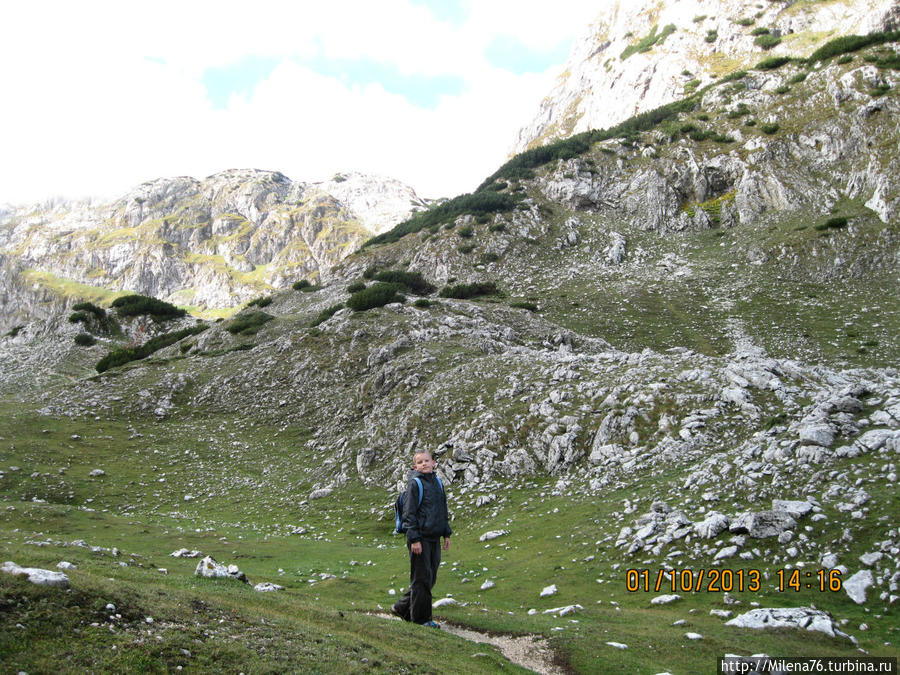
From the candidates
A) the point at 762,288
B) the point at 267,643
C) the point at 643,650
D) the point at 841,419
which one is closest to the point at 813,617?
the point at 643,650

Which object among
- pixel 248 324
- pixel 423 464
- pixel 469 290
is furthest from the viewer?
pixel 469 290

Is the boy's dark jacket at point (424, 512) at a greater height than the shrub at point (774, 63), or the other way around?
the shrub at point (774, 63)

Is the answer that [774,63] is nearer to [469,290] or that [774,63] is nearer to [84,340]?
[469,290]

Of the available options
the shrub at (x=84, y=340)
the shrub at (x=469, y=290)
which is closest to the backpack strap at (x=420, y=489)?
the shrub at (x=469, y=290)

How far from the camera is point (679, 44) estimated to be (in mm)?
145500

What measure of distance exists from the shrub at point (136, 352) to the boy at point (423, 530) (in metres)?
60.6

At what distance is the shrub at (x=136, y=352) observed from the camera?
5755 centimetres

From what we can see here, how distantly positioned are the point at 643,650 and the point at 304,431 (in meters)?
33.4

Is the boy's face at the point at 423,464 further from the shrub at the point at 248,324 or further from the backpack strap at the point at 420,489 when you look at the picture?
the shrub at the point at 248,324

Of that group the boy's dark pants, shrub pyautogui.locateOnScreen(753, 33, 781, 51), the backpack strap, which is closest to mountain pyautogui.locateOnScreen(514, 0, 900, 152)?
shrub pyautogui.locateOnScreen(753, 33, 781, 51)

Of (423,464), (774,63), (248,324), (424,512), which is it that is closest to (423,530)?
(424,512)

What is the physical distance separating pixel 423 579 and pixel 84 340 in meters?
81.5

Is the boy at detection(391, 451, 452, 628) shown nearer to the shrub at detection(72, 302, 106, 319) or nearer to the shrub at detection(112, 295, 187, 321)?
the shrub at detection(72, 302, 106, 319)

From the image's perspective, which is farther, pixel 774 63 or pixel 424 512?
pixel 774 63
